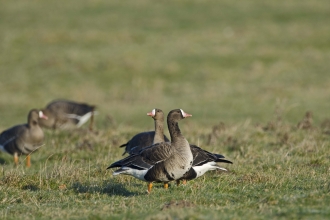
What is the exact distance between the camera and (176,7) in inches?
1682

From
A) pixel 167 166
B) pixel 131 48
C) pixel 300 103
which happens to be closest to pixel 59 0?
pixel 131 48

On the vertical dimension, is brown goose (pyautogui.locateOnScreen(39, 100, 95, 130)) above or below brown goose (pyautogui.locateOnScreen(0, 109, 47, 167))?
above

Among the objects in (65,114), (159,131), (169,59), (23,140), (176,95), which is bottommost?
(159,131)

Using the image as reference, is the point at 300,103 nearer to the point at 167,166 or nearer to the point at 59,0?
the point at 167,166

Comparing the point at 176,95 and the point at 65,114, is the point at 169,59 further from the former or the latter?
the point at 65,114

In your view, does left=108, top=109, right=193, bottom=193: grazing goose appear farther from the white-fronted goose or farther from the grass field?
the white-fronted goose

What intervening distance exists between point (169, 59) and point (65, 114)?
11.1 metres

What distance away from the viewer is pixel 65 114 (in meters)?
20.3

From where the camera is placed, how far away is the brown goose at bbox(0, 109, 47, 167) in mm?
14789

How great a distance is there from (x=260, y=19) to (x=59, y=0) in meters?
14.9

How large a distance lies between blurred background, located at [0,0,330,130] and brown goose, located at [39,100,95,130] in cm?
80

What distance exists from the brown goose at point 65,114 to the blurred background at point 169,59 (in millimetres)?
798

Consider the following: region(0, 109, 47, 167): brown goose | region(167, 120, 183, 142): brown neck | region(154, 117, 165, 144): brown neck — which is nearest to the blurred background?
region(0, 109, 47, 167): brown goose

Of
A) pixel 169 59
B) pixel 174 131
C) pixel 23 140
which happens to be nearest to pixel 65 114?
pixel 23 140
